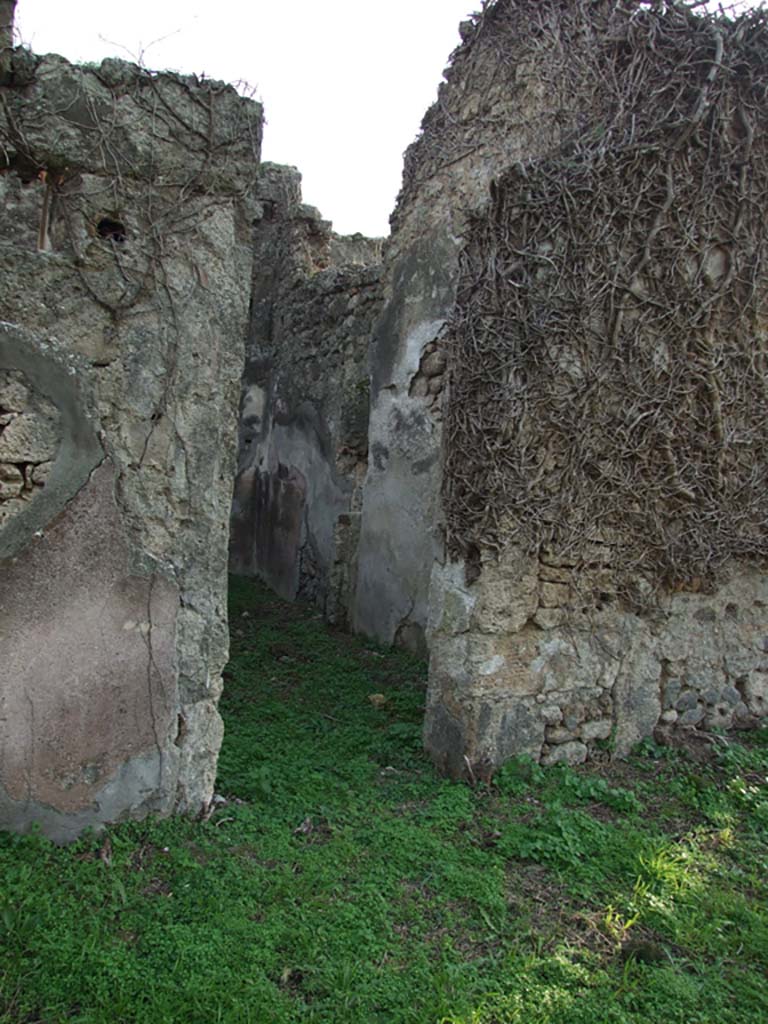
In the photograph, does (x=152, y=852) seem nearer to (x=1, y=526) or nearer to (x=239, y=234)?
(x=1, y=526)

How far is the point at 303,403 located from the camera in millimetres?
7672

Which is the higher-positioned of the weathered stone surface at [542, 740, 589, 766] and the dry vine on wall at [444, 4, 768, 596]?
the dry vine on wall at [444, 4, 768, 596]

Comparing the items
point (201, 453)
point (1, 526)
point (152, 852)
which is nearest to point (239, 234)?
point (201, 453)

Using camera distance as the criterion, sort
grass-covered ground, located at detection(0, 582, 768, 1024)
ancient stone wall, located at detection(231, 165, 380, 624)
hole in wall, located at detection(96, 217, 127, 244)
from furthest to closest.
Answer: ancient stone wall, located at detection(231, 165, 380, 624)
hole in wall, located at detection(96, 217, 127, 244)
grass-covered ground, located at detection(0, 582, 768, 1024)

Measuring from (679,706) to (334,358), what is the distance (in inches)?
176

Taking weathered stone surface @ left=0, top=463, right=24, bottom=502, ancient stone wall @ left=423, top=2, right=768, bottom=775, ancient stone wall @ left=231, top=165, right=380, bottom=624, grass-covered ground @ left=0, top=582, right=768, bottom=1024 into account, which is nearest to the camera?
grass-covered ground @ left=0, top=582, right=768, bottom=1024

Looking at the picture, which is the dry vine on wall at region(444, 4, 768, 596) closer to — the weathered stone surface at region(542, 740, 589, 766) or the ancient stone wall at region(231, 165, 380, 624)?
the weathered stone surface at region(542, 740, 589, 766)

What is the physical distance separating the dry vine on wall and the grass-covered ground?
1146 mm

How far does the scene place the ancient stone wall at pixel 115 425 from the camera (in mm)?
2570

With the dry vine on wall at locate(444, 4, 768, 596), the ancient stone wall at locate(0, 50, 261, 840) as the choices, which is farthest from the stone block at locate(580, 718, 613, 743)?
the ancient stone wall at locate(0, 50, 261, 840)

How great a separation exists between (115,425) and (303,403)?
5.02m

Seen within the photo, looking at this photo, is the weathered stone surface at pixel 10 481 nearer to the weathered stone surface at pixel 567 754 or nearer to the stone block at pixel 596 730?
the weathered stone surface at pixel 567 754

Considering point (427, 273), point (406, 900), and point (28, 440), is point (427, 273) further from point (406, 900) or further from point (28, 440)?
point (406, 900)

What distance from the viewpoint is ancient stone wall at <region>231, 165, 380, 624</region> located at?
6727mm
